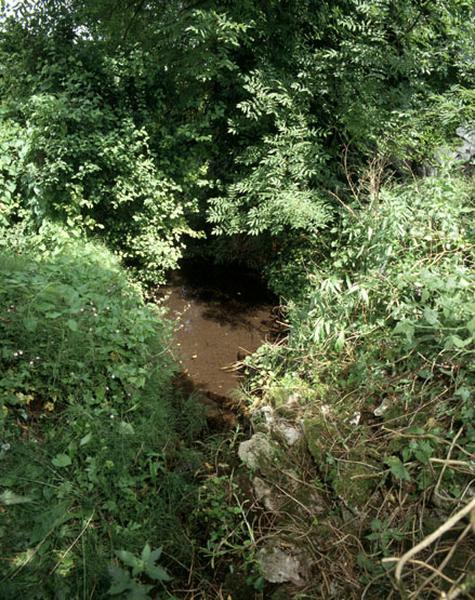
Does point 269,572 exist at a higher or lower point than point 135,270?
lower

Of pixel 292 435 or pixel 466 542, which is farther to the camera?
pixel 292 435

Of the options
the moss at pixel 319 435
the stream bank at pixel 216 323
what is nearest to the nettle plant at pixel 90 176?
the stream bank at pixel 216 323

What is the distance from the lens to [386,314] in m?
3.33

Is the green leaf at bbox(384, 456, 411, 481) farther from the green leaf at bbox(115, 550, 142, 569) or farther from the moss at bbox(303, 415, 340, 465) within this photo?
the green leaf at bbox(115, 550, 142, 569)

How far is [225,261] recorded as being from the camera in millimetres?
6434

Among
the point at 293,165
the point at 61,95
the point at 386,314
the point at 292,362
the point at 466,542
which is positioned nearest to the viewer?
the point at 466,542

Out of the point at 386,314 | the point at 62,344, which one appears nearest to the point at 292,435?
the point at 386,314

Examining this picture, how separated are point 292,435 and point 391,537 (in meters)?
0.95

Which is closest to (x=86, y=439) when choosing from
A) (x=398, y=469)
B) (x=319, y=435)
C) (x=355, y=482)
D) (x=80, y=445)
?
(x=80, y=445)

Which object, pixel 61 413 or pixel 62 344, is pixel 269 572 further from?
pixel 62 344

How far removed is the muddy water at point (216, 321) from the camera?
15.1 ft

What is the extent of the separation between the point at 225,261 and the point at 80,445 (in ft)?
13.5

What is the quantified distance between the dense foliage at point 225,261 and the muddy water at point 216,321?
1.48 ft

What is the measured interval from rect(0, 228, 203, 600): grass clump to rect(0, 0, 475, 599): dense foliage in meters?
0.02
